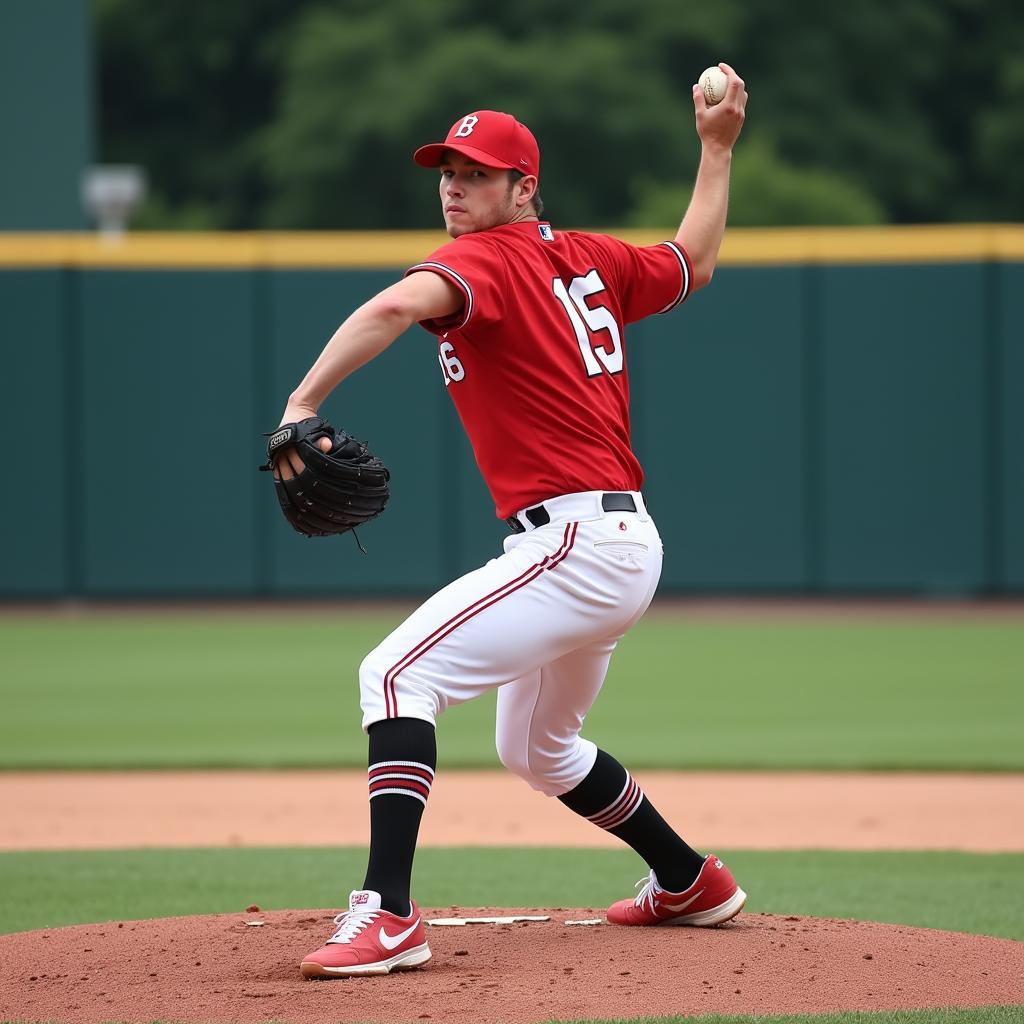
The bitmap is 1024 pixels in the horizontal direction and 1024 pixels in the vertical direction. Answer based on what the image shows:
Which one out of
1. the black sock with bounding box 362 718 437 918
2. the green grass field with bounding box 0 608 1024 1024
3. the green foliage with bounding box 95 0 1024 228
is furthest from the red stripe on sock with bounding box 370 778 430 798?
the green foliage with bounding box 95 0 1024 228

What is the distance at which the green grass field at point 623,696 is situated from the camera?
304 inches

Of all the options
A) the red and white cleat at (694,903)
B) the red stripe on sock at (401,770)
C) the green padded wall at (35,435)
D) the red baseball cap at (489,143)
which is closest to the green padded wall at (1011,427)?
the green padded wall at (35,435)

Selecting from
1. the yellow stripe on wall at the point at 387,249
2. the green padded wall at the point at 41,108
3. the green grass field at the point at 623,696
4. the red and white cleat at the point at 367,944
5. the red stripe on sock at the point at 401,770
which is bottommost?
the green grass field at the point at 623,696

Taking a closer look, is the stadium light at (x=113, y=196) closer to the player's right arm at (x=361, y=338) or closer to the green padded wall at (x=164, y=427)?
the green padded wall at (x=164, y=427)

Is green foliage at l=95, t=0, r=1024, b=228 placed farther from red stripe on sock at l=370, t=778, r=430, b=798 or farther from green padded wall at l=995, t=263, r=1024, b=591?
red stripe on sock at l=370, t=778, r=430, b=798

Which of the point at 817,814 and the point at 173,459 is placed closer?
the point at 817,814

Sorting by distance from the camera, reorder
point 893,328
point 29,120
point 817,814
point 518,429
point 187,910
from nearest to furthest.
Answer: point 518,429, point 187,910, point 817,814, point 893,328, point 29,120

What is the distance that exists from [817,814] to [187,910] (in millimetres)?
2584

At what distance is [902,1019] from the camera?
3.12m

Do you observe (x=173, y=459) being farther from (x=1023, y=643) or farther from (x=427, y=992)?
(x=427, y=992)

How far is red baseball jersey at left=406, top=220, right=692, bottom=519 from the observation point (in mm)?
A: 3471

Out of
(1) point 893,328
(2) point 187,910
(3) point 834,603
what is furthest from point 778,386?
(2) point 187,910

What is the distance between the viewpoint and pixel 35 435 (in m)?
14.0

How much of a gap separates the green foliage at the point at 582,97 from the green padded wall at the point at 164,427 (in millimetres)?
15517
